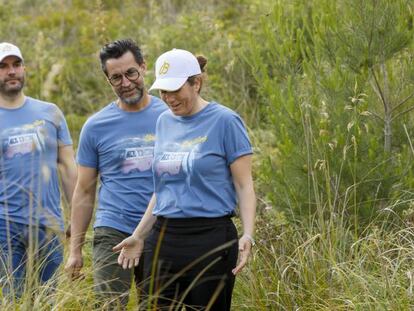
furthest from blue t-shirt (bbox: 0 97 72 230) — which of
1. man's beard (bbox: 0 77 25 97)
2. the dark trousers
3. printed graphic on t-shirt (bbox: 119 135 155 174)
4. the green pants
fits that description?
the dark trousers

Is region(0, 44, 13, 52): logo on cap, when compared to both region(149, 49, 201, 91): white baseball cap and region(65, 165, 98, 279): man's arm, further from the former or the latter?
region(149, 49, 201, 91): white baseball cap

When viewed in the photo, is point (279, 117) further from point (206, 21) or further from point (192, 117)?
point (206, 21)

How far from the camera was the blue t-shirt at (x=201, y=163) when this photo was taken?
17.8 feet

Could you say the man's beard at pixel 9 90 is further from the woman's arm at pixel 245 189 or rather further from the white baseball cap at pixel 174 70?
the woman's arm at pixel 245 189

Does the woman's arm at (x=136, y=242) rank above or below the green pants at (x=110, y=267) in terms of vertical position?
above

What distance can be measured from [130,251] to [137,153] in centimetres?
65

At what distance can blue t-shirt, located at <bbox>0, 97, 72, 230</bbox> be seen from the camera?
6641mm

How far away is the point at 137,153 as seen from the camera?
20.2 ft

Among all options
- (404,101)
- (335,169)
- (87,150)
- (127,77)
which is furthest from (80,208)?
(404,101)

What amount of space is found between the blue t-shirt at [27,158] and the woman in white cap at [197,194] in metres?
1.30

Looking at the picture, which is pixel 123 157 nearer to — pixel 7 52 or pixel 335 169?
pixel 7 52

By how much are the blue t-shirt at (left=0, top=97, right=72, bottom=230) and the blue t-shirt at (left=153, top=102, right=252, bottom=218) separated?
4.34 ft

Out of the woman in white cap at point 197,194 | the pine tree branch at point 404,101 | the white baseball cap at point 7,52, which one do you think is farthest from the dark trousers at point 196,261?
the pine tree branch at point 404,101

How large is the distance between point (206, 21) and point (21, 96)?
6733mm
